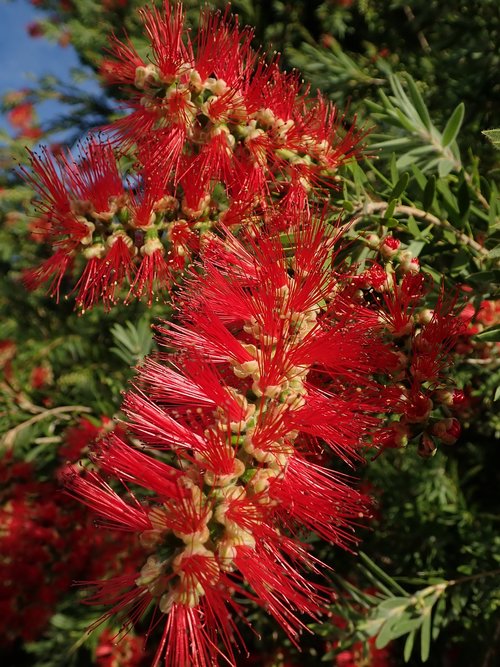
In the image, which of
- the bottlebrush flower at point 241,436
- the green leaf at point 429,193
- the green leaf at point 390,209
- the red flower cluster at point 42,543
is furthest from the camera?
the red flower cluster at point 42,543

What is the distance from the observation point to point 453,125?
1231 mm

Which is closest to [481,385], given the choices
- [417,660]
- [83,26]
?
[417,660]

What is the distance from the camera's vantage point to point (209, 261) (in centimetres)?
91

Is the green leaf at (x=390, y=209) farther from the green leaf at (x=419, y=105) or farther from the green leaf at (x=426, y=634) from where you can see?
the green leaf at (x=426, y=634)

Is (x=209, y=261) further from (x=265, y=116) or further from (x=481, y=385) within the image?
(x=481, y=385)

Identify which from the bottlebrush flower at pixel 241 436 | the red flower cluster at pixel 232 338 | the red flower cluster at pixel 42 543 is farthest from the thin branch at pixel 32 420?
the bottlebrush flower at pixel 241 436

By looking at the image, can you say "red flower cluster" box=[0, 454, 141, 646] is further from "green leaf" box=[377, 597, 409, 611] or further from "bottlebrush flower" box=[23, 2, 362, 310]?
"bottlebrush flower" box=[23, 2, 362, 310]

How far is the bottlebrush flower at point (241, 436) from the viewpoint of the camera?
0.67 meters

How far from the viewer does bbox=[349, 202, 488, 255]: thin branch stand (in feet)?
3.26

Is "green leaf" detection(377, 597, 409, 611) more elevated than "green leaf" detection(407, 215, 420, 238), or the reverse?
"green leaf" detection(407, 215, 420, 238)

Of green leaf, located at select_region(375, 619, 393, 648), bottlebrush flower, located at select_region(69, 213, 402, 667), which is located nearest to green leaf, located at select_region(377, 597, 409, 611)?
green leaf, located at select_region(375, 619, 393, 648)

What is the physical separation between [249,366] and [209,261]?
216mm

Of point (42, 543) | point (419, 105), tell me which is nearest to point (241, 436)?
point (419, 105)

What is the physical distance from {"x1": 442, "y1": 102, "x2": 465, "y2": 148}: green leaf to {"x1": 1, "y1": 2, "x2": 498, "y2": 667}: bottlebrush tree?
220 mm
